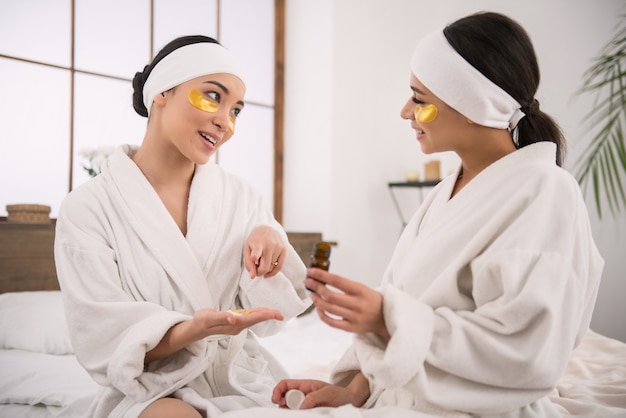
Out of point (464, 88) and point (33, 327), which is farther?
point (33, 327)

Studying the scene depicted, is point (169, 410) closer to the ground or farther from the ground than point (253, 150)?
closer to the ground

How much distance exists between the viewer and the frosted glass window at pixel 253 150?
13.0 ft

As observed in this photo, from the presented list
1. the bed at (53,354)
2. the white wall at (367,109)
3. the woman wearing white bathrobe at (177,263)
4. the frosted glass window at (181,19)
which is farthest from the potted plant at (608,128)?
the woman wearing white bathrobe at (177,263)

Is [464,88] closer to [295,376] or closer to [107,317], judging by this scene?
[107,317]

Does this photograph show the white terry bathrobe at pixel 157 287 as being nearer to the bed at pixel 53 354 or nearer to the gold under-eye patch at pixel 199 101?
the gold under-eye patch at pixel 199 101

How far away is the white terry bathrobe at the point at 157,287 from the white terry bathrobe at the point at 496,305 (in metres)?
0.42

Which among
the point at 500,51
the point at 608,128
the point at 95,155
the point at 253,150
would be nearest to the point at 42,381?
the point at 95,155

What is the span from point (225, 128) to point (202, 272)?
0.36 metres

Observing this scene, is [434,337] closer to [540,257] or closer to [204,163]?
A: [540,257]

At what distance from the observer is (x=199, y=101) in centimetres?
133

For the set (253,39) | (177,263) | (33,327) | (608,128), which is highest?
(253,39)

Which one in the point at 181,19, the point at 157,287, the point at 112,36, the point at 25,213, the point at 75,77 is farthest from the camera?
the point at 181,19

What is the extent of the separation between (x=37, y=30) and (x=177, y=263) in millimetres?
2343

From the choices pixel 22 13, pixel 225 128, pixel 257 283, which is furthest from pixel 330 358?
pixel 22 13
